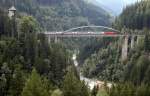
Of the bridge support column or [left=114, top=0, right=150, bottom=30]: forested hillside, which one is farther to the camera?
[left=114, top=0, right=150, bottom=30]: forested hillside

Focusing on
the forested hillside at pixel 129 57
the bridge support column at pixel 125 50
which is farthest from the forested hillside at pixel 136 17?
the bridge support column at pixel 125 50

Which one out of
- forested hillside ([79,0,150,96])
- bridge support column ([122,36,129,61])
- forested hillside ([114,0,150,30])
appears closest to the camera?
forested hillside ([79,0,150,96])

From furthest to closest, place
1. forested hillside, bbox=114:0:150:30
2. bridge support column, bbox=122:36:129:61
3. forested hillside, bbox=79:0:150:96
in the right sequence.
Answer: forested hillside, bbox=114:0:150:30, bridge support column, bbox=122:36:129:61, forested hillside, bbox=79:0:150:96

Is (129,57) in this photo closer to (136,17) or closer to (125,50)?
(125,50)

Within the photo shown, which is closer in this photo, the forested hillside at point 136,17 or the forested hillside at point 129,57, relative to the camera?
the forested hillside at point 129,57

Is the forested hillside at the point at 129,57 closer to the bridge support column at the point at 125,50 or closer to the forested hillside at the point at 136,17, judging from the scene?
the forested hillside at the point at 136,17

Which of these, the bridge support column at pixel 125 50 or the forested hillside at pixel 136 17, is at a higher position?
the forested hillside at pixel 136 17

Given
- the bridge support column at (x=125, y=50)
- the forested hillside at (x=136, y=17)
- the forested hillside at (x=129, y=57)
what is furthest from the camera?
the forested hillside at (x=136, y=17)

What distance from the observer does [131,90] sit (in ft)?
244

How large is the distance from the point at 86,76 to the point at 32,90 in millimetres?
70957

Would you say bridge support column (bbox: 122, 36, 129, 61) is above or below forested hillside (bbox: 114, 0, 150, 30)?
below

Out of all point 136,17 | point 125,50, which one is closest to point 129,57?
point 125,50

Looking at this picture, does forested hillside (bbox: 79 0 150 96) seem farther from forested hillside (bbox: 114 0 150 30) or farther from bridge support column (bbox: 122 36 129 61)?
bridge support column (bbox: 122 36 129 61)

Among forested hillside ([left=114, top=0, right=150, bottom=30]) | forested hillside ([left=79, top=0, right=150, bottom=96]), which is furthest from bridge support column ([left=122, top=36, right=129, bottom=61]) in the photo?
forested hillside ([left=114, top=0, right=150, bottom=30])
